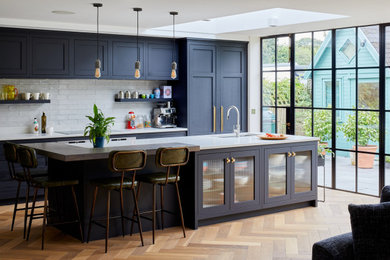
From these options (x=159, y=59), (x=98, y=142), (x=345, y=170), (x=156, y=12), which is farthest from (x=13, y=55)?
(x=345, y=170)

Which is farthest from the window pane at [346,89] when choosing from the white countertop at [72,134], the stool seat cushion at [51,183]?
the stool seat cushion at [51,183]

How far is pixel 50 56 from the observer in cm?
752

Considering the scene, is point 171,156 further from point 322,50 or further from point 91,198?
point 322,50

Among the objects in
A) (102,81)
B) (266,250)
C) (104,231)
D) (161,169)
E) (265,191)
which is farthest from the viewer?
(102,81)

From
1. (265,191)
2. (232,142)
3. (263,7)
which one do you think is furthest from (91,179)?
(263,7)

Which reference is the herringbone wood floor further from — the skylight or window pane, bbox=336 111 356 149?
the skylight

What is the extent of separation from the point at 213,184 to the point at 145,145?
0.91 metres

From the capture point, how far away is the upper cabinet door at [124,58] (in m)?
8.08

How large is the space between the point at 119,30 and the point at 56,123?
1.71 m

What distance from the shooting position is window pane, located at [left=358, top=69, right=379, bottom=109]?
24.3ft

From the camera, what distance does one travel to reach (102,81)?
27.5 ft

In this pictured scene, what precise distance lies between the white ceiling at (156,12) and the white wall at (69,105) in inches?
37.0

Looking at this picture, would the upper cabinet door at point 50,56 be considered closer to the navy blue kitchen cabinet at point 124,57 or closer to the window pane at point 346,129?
the navy blue kitchen cabinet at point 124,57

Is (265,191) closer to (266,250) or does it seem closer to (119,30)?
(266,250)
